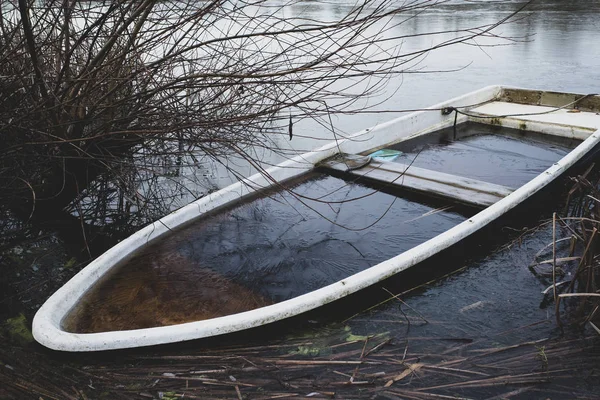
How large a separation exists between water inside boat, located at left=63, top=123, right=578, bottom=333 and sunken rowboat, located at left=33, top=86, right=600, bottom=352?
1 centimetres

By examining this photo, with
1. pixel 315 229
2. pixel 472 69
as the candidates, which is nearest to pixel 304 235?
pixel 315 229

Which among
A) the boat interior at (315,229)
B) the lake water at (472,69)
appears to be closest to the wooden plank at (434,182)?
the boat interior at (315,229)

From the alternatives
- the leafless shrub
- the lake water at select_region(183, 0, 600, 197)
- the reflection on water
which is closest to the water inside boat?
the reflection on water

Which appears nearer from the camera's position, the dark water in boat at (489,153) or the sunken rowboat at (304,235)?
the sunken rowboat at (304,235)

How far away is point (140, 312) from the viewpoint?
3.02m

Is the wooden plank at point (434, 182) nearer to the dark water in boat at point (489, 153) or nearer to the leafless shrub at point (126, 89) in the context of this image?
the dark water in boat at point (489, 153)

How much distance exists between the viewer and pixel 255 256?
12.2 feet

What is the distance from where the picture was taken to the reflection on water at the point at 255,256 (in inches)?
120

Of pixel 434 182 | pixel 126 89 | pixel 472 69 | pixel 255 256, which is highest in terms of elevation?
pixel 126 89

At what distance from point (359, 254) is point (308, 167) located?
1.29 metres

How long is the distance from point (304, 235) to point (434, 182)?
1.21m

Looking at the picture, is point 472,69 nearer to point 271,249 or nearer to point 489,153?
point 489,153

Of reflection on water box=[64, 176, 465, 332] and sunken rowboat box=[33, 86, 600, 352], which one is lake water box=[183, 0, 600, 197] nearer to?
sunken rowboat box=[33, 86, 600, 352]

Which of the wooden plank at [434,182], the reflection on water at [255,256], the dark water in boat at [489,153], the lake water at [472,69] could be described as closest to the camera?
the reflection on water at [255,256]
